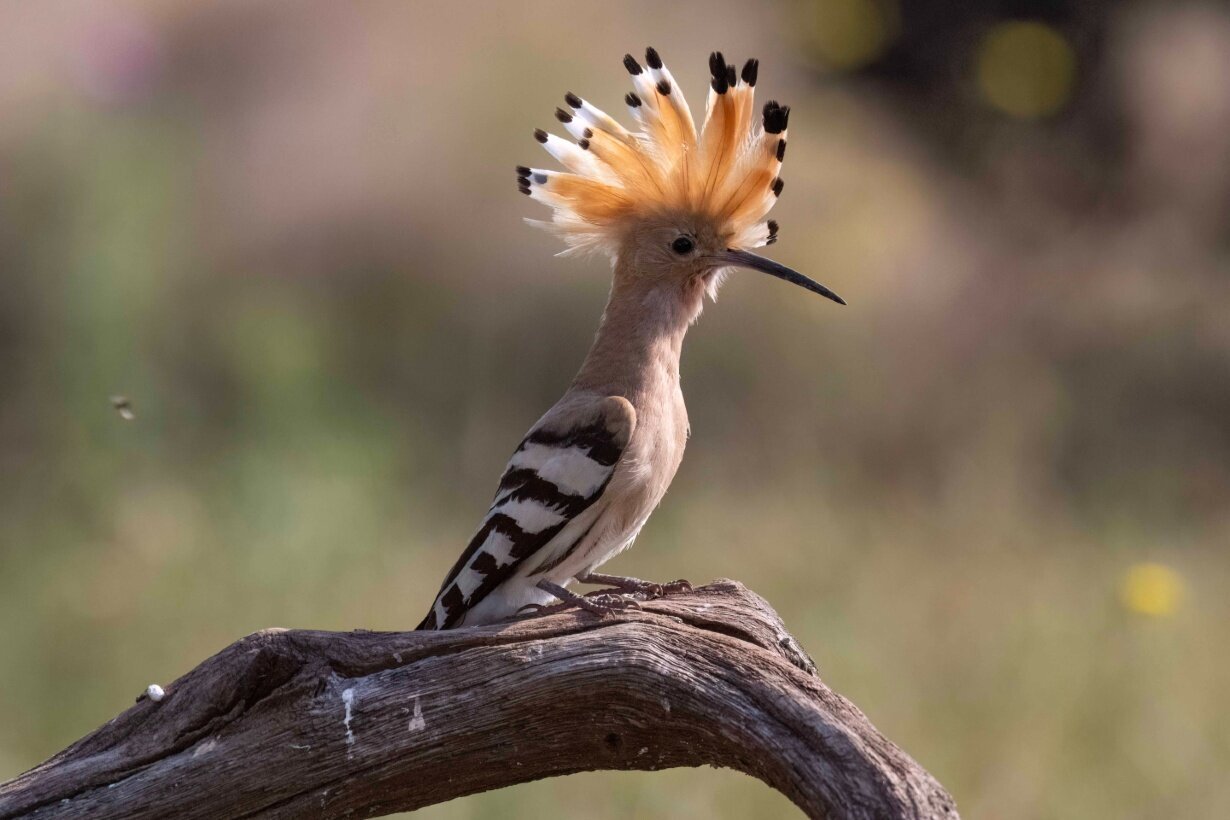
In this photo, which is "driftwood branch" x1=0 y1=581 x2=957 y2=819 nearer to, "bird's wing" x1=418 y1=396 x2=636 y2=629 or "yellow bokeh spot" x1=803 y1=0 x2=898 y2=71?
"bird's wing" x1=418 y1=396 x2=636 y2=629

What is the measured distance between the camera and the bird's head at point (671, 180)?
2262mm

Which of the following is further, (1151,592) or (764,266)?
(1151,592)

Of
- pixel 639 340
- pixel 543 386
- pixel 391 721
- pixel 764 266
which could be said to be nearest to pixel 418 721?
pixel 391 721

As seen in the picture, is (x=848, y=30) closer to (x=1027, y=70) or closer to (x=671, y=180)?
(x=1027, y=70)

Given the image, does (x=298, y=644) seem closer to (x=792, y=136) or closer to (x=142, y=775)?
(x=142, y=775)

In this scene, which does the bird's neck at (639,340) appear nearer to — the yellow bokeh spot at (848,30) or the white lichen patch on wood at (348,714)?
the white lichen patch on wood at (348,714)

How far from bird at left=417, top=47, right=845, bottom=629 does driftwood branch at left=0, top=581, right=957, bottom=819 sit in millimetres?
173

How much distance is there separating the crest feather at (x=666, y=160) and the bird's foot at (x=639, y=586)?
0.56m

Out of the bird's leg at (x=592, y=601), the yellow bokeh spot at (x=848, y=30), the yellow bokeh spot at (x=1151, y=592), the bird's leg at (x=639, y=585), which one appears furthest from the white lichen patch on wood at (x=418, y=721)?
the yellow bokeh spot at (x=848, y=30)

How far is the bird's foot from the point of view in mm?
2164

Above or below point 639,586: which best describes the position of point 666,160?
above

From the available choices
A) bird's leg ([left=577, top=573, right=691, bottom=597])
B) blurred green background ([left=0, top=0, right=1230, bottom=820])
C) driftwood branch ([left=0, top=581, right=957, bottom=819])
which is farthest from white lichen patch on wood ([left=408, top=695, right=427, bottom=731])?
blurred green background ([left=0, top=0, right=1230, bottom=820])

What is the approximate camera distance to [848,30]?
859 centimetres

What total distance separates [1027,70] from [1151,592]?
448 centimetres
